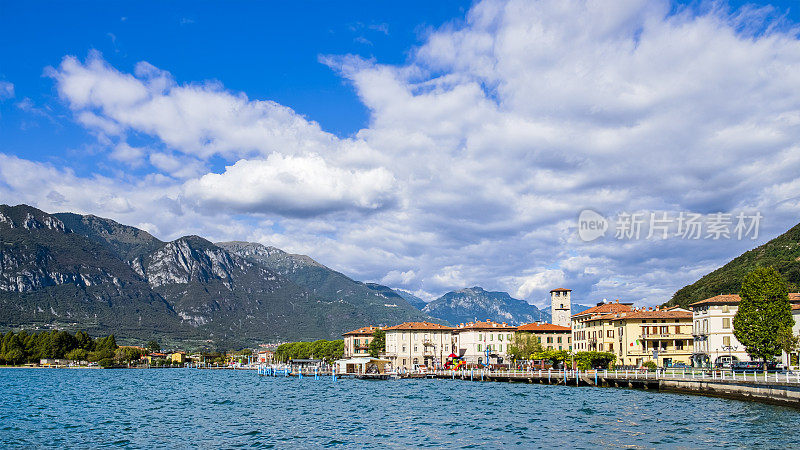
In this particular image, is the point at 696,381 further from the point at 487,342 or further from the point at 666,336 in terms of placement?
the point at 487,342

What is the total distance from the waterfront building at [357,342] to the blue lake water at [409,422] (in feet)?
362

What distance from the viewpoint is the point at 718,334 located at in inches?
4013

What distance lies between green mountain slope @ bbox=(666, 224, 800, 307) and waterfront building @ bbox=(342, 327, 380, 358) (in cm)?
8356

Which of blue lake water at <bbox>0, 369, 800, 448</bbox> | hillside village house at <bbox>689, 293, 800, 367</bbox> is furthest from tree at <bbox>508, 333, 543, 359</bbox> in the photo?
blue lake water at <bbox>0, 369, 800, 448</bbox>

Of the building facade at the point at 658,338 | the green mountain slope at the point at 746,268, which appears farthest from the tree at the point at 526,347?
the green mountain slope at the point at 746,268

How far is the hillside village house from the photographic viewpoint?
326ft

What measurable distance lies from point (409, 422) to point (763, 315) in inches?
1995

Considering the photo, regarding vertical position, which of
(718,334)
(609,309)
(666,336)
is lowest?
(666,336)

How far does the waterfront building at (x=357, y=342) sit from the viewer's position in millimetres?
183625

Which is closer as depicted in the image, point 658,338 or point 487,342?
point 658,338

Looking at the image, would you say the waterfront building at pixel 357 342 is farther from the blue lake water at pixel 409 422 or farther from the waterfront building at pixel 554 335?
the blue lake water at pixel 409 422

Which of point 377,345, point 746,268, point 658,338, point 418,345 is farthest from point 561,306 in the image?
point 658,338

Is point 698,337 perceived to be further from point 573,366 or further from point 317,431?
point 317,431

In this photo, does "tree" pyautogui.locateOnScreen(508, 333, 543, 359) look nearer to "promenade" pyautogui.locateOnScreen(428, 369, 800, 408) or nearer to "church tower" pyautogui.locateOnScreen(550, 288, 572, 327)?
"promenade" pyautogui.locateOnScreen(428, 369, 800, 408)
